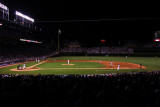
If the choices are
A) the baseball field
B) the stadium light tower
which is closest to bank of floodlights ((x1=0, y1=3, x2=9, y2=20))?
the stadium light tower

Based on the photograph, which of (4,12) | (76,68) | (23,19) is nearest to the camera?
(76,68)

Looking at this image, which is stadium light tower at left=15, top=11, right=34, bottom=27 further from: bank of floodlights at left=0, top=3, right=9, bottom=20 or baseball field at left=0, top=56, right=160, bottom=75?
baseball field at left=0, top=56, right=160, bottom=75

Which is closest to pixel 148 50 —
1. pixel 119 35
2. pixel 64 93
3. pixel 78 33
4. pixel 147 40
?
pixel 147 40

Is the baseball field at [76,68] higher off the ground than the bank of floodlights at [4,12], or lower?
lower

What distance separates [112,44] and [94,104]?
8000 cm

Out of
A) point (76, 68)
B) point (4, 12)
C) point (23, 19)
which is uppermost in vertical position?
point (23, 19)

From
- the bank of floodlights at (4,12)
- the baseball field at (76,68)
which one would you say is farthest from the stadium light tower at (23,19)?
the baseball field at (76,68)

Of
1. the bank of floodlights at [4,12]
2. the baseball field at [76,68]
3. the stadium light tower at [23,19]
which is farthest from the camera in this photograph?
the stadium light tower at [23,19]

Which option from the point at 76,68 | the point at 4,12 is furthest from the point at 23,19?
the point at 76,68

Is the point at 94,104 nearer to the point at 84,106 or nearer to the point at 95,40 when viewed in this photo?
the point at 84,106

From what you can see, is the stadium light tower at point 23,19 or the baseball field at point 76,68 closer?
the baseball field at point 76,68

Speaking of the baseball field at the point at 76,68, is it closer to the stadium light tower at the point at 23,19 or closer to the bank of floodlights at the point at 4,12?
the bank of floodlights at the point at 4,12

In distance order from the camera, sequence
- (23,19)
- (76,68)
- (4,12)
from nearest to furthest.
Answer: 1. (76,68)
2. (4,12)
3. (23,19)

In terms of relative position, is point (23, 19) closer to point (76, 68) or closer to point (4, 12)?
point (4, 12)
